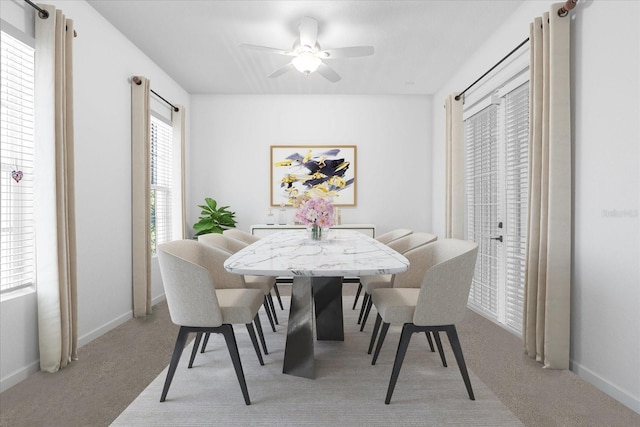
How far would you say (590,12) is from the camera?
2.20 m

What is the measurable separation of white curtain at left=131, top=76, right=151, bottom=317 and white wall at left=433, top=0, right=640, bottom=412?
3.57m

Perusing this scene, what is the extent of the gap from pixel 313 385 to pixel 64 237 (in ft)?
6.10

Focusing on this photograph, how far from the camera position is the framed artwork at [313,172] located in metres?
5.25

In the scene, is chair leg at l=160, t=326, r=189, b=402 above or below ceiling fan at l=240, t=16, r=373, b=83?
below

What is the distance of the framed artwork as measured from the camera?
17.2 ft

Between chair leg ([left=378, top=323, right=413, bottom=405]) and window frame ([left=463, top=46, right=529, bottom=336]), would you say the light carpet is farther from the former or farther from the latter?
window frame ([left=463, top=46, right=529, bottom=336])

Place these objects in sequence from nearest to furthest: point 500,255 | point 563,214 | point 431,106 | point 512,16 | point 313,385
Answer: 1. point 313,385
2. point 563,214
3. point 512,16
4. point 500,255
5. point 431,106

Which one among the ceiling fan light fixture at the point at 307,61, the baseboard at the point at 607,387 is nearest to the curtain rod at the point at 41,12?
the ceiling fan light fixture at the point at 307,61

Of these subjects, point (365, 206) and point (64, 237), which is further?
point (365, 206)

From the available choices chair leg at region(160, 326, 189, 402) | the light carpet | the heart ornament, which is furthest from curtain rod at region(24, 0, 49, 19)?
the light carpet

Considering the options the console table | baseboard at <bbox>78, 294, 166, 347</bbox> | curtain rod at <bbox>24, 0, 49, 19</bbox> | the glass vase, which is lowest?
baseboard at <bbox>78, 294, 166, 347</bbox>

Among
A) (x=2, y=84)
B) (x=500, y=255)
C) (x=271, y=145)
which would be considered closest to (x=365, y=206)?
(x=271, y=145)

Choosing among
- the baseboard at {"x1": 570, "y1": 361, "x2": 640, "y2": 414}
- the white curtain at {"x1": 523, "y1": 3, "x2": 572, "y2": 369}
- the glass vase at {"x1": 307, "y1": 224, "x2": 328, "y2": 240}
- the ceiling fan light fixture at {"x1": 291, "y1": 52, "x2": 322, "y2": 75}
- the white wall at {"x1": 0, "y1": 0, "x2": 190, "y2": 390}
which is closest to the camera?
the baseboard at {"x1": 570, "y1": 361, "x2": 640, "y2": 414}

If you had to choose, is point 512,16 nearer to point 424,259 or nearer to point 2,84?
point 424,259
